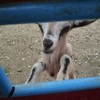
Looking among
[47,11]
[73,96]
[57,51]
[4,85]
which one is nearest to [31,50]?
[57,51]

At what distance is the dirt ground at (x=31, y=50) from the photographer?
11.4ft

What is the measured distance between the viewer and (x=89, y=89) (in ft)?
3.85

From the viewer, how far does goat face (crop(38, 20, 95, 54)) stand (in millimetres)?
2158

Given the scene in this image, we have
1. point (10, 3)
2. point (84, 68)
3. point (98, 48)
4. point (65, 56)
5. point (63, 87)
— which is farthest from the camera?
point (98, 48)

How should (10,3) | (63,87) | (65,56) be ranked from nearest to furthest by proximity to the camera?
(10,3)
(63,87)
(65,56)

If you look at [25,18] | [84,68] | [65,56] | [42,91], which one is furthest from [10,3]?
[84,68]

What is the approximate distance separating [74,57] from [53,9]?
2878 mm

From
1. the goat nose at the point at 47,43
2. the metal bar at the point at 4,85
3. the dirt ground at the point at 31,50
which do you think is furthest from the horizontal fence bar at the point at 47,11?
the dirt ground at the point at 31,50

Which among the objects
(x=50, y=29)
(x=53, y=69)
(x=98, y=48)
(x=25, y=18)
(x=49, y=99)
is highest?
(x=25, y=18)

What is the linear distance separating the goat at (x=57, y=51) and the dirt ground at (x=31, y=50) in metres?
0.76

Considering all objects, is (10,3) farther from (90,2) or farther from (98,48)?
(98,48)

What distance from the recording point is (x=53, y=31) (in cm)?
225

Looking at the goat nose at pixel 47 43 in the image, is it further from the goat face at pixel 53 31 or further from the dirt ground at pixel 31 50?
the dirt ground at pixel 31 50

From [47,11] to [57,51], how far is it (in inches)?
68.9
